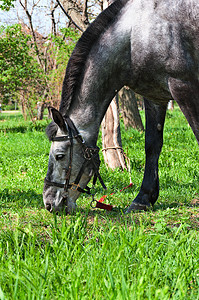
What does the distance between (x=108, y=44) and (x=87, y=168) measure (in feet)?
3.83

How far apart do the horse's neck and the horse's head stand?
0.13 meters

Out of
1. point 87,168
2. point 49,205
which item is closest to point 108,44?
point 87,168

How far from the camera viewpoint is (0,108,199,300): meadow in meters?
1.87

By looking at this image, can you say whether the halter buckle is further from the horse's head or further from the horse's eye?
the horse's eye

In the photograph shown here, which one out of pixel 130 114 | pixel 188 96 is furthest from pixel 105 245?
pixel 130 114

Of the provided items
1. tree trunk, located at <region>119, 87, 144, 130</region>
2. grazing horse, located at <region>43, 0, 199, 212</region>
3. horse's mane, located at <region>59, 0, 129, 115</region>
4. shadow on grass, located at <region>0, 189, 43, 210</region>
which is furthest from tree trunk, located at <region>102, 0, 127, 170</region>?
tree trunk, located at <region>119, 87, 144, 130</region>

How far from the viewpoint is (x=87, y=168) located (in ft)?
11.4

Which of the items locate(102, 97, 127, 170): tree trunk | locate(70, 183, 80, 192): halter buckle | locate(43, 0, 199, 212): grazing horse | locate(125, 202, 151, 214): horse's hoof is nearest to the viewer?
locate(43, 0, 199, 212): grazing horse

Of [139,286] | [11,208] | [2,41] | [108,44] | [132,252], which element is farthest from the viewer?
[2,41]

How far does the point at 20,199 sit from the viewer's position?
4.51m

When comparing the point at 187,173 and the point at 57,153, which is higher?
the point at 57,153

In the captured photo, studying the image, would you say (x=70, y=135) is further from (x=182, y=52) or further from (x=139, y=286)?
(x=139, y=286)

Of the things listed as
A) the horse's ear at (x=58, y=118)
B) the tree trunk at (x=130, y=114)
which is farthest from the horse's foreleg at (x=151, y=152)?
the tree trunk at (x=130, y=114)

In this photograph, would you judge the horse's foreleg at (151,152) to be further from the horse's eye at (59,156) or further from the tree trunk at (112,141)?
the tree trunk at (112,141)
